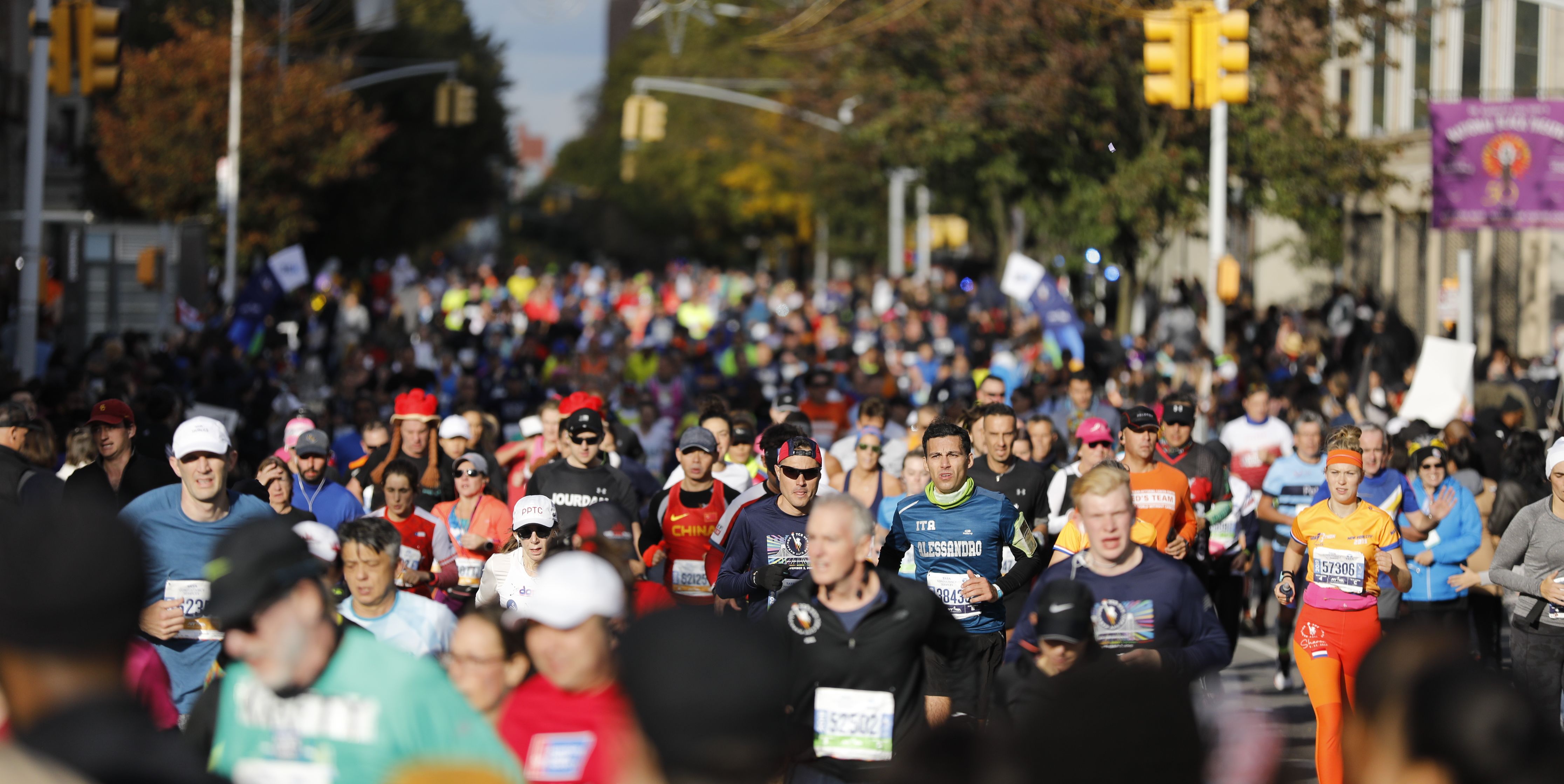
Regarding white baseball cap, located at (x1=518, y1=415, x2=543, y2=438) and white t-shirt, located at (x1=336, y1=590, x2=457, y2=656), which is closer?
white t-shirt, located at (x1=336, y1=590, x2=457, y2=656)

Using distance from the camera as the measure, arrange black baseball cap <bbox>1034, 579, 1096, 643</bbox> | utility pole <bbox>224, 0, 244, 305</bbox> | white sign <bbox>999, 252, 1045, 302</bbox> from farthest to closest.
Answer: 1. utility pole <bbox>224, 0, 244, 305</bbox>
2. white sign <bbox>999, 252, 1045, 302</bbox>
3. black baseball cap <bbox>1034, 579, 1096, 643</bbox>

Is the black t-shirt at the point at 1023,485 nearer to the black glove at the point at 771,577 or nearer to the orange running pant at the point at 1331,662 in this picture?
the orange running pant at the point at 1331,662

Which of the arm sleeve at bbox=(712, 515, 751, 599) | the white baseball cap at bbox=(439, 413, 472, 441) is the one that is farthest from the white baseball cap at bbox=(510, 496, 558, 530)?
the white baseball cap at bbox=(439, 413, 472, 441)

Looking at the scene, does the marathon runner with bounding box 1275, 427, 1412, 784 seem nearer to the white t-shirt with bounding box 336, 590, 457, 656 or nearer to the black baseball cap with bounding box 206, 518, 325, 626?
the white t-shirt with bounding box 336, 590, 457, 656

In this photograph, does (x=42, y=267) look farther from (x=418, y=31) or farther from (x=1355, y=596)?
(x=418, y=31)

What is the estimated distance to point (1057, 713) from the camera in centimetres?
338

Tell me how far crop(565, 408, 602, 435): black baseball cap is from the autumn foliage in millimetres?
26648

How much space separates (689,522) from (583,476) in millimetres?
683

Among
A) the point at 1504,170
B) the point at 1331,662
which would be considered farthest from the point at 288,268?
the point at 1331,662

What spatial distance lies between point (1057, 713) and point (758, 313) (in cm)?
3137

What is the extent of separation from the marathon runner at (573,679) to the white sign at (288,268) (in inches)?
693

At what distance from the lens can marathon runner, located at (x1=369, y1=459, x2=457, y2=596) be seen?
889 centimetres

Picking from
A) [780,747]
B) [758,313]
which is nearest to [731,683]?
[780,747]

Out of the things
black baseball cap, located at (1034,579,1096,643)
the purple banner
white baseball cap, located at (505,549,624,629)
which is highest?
the purple banner
